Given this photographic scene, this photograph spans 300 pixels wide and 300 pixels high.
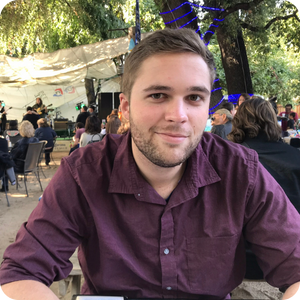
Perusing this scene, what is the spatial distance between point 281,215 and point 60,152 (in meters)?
11.1

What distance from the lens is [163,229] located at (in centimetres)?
116

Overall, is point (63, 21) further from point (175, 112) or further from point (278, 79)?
point (278, 79)

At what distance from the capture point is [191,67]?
113 centimetres

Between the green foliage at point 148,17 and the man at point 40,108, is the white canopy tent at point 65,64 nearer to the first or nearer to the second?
the green foliage at point 148,17

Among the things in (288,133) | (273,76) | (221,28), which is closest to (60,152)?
(221,28)

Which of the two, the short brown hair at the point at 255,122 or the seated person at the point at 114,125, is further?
the seated person at the point at 114,125

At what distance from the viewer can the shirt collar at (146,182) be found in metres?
1.19

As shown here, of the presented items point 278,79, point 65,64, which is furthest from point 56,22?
point 278,79

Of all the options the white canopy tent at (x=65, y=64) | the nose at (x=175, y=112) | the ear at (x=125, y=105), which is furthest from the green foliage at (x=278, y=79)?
the nose at (x=175, y=112)

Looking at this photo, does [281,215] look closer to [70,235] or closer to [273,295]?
[70,235]

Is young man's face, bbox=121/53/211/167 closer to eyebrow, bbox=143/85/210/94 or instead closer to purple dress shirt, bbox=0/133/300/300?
eyebrow, bbox=143/85/210/94

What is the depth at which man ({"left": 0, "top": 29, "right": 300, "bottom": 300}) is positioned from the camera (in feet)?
3.68

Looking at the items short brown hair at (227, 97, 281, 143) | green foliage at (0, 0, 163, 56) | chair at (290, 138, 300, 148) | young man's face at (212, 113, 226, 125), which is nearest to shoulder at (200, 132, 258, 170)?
short brown hair at (227, 97, 281, 143)

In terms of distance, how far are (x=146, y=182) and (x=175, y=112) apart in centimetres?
31
